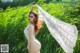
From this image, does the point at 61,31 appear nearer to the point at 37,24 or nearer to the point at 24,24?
the point at 37,24

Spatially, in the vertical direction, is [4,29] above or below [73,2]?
below

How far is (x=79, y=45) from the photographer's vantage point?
9969 mm

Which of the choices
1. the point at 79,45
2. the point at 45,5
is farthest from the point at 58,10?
the point at 79,45

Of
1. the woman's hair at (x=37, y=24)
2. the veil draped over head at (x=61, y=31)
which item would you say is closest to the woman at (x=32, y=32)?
the woman's hair at (x=37, y=24)

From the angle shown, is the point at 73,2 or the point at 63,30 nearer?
the point at 63,30

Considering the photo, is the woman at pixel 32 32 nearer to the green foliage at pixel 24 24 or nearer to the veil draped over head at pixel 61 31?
the veil draped over head at pixel 61 31

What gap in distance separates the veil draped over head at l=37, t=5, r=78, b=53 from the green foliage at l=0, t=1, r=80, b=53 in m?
0.64

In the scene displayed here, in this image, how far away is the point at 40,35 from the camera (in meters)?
9.98

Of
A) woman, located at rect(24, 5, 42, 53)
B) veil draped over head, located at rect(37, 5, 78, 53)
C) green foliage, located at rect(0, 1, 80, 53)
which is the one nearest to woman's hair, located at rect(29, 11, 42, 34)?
woman, located at rect(24, 5, 42, 53)

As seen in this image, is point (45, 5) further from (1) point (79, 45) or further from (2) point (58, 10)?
(1) point (79, 45)

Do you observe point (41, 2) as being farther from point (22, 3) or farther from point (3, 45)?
point (3, 45)

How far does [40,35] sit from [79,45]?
0.94m

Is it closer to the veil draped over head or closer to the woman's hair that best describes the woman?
the woman's hair

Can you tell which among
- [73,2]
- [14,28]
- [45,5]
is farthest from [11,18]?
[73,2]
